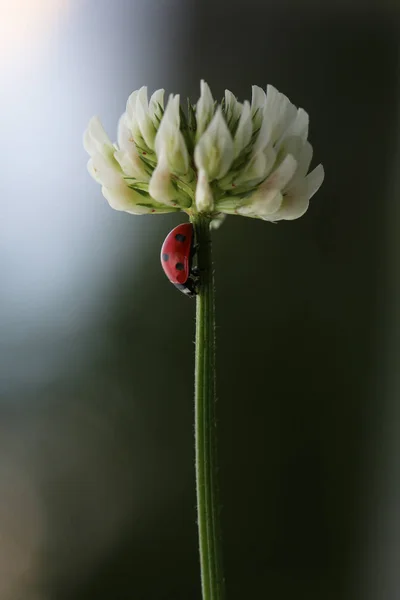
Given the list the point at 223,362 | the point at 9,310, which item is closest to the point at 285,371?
the point at 223,362

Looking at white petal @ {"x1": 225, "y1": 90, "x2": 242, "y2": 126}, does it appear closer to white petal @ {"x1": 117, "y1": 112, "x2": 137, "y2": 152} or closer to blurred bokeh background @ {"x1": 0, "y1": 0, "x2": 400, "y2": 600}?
white petal @ {"x1": 117, "y1": 112, "x2": 137, "y2": 152}

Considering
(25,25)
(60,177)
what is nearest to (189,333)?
(60,177)

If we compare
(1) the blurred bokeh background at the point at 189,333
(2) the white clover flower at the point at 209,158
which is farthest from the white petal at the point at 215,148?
(1) the blurred bokeh background at the point at 189,333

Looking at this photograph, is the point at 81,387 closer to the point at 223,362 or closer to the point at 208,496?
the point at 223,362

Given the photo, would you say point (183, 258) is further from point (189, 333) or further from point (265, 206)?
point (189, 333)

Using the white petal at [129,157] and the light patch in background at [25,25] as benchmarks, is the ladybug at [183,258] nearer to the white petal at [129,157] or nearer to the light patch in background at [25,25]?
the white petal at [129,157]

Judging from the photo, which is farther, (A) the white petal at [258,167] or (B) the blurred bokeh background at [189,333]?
(B) the blurred bokeh background at [189,333]
